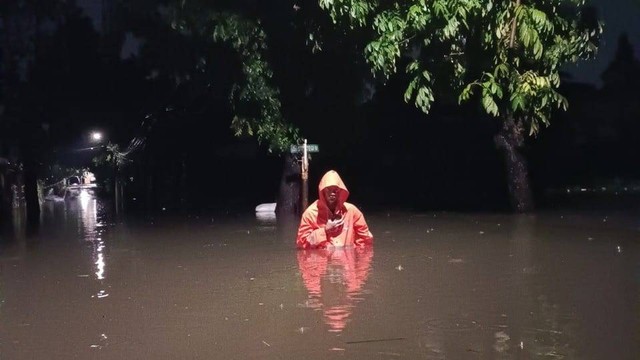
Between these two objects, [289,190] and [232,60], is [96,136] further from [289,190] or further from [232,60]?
[232,60]

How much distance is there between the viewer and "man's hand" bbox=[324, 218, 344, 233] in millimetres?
11500

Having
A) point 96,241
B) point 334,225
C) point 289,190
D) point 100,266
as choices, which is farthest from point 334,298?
point 289,190

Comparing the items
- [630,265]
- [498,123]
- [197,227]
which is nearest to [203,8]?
[197,227]

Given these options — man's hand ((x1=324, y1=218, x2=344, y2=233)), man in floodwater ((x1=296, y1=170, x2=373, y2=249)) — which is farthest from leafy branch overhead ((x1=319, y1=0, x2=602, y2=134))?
man's hand ((x1=324, y1=218, x2=344, y2=233))

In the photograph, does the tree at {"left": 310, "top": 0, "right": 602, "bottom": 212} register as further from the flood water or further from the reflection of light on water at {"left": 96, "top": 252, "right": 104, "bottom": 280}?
the reflection of light on water at {"left": 96, "top": 252, "right": 104, "bottom": 280}

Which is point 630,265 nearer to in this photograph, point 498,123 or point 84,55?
point 498,123

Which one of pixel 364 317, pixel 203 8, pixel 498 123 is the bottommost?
pixel 364 317

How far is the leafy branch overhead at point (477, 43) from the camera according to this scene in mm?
10562

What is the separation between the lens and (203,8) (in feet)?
65.7

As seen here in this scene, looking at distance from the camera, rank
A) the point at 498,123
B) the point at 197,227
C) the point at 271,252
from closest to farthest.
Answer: the point at 271,252 < the point at 197,227 < the point at 498,123

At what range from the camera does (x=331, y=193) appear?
11.1 m

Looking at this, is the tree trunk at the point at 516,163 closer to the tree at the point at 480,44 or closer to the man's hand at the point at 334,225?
the tree at the point at 480,44

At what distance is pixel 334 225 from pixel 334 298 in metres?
3.17

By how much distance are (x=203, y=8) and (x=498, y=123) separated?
766 cm
